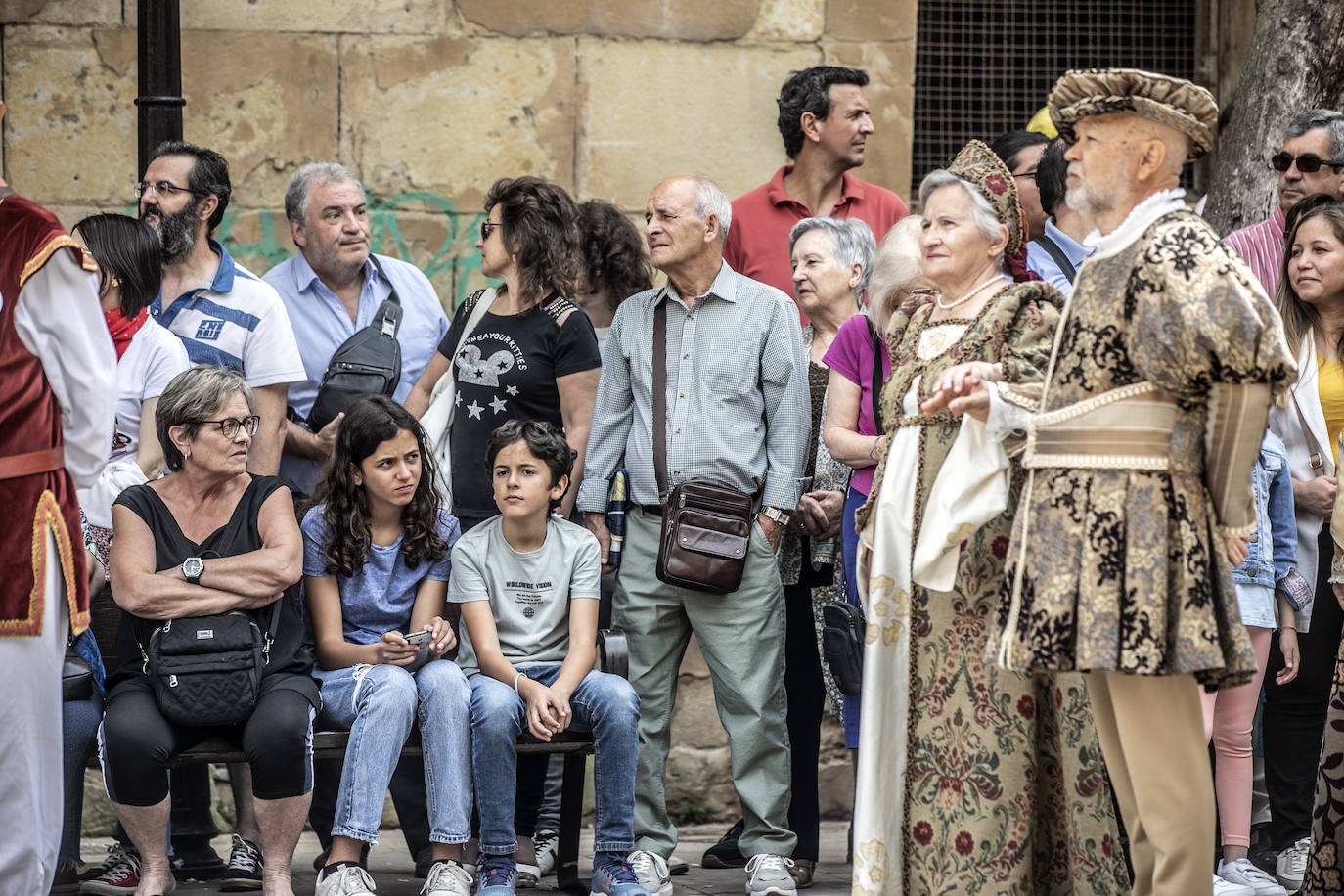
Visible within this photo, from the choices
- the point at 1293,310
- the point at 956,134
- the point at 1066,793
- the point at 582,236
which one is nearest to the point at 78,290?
the point at 582,236

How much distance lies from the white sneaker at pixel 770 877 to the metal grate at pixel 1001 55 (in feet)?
10.5

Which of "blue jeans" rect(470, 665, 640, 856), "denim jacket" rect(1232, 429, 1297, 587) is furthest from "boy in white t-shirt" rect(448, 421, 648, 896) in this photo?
"denim jacket" rect(1232, 429, 1297, 587)

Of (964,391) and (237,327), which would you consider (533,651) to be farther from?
(964,391)

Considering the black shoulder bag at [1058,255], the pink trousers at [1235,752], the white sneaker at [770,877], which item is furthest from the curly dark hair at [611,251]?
the pink trousers at [1235,752]

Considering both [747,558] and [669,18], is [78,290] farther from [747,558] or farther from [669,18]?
[669,18]

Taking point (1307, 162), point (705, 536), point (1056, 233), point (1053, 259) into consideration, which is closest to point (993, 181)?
point (1053, 259)

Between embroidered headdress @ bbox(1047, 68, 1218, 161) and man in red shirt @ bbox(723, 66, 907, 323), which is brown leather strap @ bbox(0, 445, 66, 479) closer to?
embroidered headdress @ bbox(1047, 68, 1218, 161)

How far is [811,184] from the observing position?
6398 millimetres

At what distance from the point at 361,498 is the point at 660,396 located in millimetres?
991

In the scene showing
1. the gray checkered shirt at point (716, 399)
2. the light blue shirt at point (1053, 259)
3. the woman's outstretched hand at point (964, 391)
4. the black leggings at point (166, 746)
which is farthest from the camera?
the gray checkered shirt at point (716, 399)

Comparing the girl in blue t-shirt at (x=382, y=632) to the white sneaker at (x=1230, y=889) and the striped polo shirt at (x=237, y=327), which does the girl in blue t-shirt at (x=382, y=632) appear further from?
the white sneaker at (x=1230, y=889)

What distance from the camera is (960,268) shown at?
169 inches

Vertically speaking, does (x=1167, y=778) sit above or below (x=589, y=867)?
above

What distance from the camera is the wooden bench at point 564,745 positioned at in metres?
4.88
